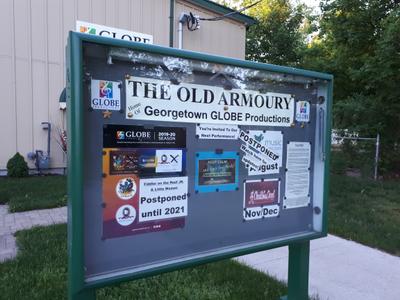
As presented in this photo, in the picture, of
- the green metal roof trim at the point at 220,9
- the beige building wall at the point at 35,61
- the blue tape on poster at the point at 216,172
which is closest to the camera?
the blue tape on poster at the point at 216,172

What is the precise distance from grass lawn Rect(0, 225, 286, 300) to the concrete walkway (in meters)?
→ 0.38

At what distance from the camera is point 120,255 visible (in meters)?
2.16

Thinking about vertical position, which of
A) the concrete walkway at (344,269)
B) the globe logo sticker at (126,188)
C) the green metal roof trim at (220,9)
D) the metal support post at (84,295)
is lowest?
the concrete walkway at (344,269)

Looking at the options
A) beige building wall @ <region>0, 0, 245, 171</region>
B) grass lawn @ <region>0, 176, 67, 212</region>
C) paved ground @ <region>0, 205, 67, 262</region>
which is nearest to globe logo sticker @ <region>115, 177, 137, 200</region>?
paved ground @ <region>0, 205, 67, 262</region>

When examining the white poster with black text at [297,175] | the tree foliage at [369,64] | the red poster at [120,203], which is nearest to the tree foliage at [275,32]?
the tree foliage at [369,64]

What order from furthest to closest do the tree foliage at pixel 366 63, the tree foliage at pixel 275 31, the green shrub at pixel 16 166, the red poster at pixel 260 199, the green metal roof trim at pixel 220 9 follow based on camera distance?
the tree foliage at pixel 275 31 < the green metal roof trim at pixel 220 9 < the tree foliage at pixel 366 63 < the green shrub at pixel 16 166 < the red poster at pixel 260 199

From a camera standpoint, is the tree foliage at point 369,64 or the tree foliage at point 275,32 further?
the tree foliage at point 275,32

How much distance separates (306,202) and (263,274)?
1.37 m

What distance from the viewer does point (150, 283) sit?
3.80 meters

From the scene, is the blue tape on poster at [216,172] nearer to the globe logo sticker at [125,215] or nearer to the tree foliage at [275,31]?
the globe logo sticker at [125,215]

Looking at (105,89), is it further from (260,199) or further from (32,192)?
(32,192)

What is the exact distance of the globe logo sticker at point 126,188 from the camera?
2.13 metres

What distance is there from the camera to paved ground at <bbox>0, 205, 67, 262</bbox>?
4844 millimetres

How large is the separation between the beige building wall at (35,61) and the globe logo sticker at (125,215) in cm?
902
